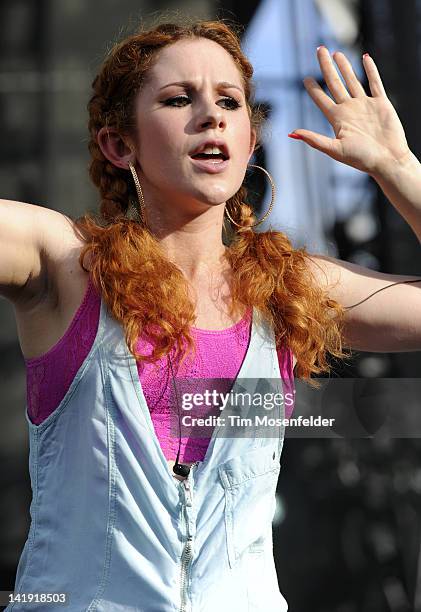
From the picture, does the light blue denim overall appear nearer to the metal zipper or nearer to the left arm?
the metal zipper

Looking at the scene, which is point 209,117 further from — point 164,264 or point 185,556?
point 185,556

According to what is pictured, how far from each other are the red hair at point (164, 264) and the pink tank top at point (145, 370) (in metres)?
0.03

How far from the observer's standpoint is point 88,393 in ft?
4.88

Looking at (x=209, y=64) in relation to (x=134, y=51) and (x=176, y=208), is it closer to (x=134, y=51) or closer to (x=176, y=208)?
(x=134, y=51)

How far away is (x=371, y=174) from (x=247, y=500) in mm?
682

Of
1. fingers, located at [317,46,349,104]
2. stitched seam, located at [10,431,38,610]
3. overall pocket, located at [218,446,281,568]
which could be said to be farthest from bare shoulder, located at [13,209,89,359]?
fingers, located at [317,46,349,104]

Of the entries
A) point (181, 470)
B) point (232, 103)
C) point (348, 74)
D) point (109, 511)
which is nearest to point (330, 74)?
point (348, 74)

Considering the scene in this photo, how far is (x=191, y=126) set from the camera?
1.62 meters

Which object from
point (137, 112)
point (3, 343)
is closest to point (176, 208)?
point (137, 112)

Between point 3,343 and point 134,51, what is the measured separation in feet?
5.49

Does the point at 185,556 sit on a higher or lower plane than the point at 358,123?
lower

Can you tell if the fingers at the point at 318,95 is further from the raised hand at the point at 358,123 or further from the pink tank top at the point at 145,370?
the pink tank top at the point at 145,370

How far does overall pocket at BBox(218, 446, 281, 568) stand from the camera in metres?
1.48

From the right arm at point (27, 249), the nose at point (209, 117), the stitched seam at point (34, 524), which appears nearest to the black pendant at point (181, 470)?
the stitched seam at point (34, 524)
